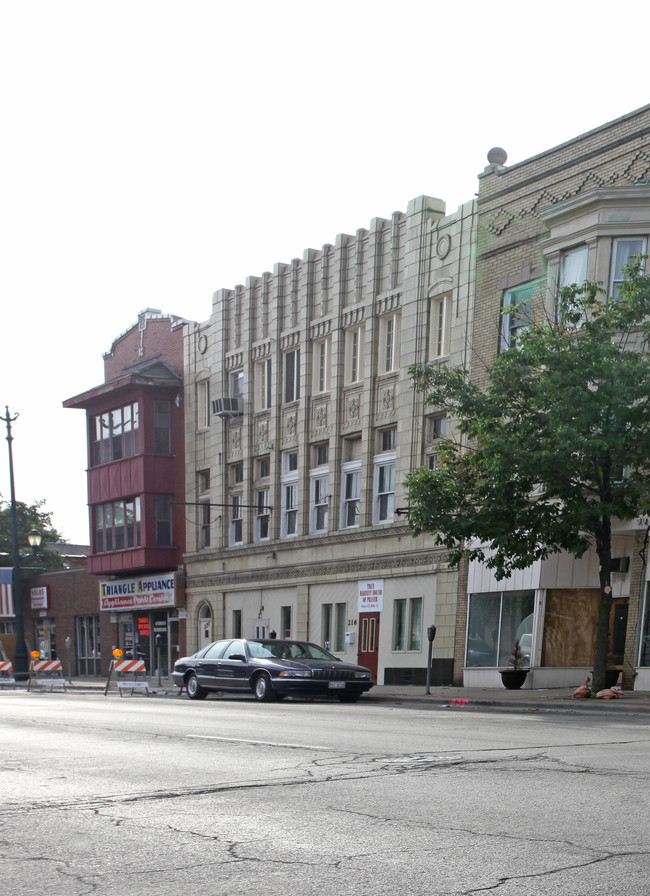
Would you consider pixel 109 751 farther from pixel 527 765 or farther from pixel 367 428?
pixel 367 428

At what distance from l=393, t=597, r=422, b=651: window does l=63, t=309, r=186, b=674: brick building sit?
12599 millimetres

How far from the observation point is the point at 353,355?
115 feet

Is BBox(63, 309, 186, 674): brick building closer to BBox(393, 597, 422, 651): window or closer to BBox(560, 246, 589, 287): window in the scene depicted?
BBox(393, 597, 422, 651): window

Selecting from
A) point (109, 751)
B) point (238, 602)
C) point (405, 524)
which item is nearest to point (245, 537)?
point (238, 602)

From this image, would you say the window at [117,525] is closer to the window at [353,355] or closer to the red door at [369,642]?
the window at [353,355]

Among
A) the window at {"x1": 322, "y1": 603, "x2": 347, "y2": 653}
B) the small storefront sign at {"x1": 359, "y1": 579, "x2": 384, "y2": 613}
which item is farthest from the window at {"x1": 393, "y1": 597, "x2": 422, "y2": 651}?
the window at {"x1": 322, "y1": 603, "x2": 347, "y2": 653}

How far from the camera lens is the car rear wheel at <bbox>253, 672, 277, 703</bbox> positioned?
75.6 ft

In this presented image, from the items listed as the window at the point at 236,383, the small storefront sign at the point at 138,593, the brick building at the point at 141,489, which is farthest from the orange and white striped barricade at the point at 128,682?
the window at the point at 236,383

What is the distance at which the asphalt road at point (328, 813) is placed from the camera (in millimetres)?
5660

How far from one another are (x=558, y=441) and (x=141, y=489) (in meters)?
25.6

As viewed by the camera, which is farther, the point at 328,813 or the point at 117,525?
the point at 117,525

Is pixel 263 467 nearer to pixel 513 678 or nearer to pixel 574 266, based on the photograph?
pixel 513 678

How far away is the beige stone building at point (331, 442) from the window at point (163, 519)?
1.27 metres

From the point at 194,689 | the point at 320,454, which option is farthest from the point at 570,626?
the point at 320,454
